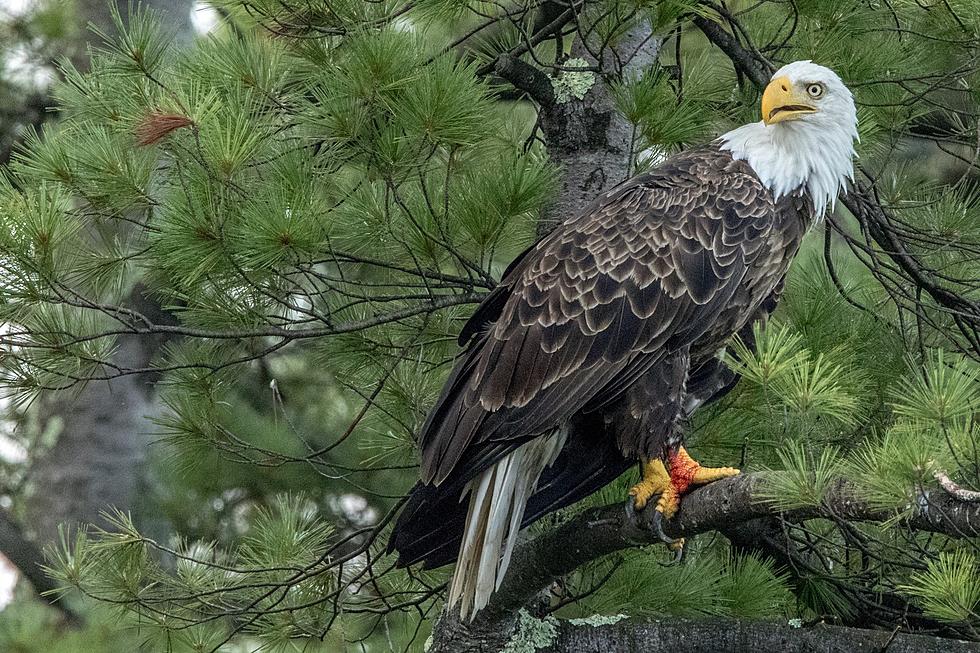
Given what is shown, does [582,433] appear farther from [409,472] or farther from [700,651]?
[409,472]

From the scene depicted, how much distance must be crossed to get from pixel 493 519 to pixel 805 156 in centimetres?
133

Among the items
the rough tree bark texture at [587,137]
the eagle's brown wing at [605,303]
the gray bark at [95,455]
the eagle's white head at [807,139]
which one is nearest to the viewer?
the eagle's brown wing at [605,303]

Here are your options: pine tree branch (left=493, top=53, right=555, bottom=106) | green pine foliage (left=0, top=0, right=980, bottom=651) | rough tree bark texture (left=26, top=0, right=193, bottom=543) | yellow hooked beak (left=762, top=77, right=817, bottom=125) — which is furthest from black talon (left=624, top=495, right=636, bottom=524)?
rough tree bark texture (left=26, top=0, right=193, bottom=543)

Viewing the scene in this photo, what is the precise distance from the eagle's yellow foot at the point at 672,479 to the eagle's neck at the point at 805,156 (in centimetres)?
81

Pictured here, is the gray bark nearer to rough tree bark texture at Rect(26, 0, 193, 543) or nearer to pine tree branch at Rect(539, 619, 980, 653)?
rough tree bark texture at Rect(26, 0, 193, 543)

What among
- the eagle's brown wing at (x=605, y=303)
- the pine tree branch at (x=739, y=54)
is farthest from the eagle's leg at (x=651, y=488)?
the pine tree branch at (x=739, y=54)

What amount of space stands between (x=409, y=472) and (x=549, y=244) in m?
1.70

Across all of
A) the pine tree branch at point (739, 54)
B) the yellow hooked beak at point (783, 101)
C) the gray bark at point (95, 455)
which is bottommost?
the gray bark at point (95, 455)

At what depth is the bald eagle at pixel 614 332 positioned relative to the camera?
3.12 m

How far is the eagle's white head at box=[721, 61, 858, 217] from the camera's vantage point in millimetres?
3285

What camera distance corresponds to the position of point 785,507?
2213mm

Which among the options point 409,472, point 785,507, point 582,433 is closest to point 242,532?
point 409,472

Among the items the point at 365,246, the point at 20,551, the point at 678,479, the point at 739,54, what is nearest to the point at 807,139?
the point at 739,54

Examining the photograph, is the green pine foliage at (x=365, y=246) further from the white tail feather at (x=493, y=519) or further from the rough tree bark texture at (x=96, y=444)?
the rough tree bark texture at (x=96, y=444)
